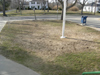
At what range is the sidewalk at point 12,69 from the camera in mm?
4029

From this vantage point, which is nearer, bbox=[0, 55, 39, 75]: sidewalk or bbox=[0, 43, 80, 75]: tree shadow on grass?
bbox=[0, 55, 39, 75]: sidewalk

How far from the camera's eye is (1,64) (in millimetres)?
4582

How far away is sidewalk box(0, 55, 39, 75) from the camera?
403 cm

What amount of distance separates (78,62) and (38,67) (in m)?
1.56

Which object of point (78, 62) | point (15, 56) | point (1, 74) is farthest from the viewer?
point (15, 56)

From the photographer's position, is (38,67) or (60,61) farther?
(60,61)

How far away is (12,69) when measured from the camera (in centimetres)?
424

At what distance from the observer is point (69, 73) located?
13.5 ft

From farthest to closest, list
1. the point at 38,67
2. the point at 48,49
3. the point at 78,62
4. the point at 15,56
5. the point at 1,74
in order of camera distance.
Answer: the point at 48,49 → the point at 15,56 → the point at 78,62 → the point at 38,67 → the point at 1,74

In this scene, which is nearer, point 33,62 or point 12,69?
point 12,69

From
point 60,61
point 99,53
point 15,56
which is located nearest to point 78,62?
point 60,61

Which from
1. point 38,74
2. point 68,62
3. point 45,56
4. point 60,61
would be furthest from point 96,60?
point 38,74

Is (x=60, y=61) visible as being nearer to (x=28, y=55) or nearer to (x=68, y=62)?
(x=68, y=62)

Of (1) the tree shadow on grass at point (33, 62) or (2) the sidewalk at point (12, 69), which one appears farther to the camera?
(1) the tree shadow on grass at point (33, 62)
